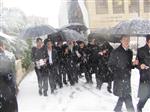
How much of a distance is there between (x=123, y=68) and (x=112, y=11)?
3269cm

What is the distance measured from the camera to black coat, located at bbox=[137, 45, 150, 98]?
10.1m

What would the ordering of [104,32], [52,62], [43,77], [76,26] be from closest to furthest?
[43,77], [52,62], [104,32], [76,26]

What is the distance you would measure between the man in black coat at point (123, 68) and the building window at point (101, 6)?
3213 centimetres

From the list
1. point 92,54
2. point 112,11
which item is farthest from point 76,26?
point 112,11

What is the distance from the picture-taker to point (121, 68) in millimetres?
10203

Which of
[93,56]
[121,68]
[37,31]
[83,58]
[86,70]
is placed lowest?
[86,70]

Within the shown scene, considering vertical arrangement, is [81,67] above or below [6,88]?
below

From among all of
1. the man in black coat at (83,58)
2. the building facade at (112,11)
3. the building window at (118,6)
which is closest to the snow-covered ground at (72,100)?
the man in black coat at (83,58)

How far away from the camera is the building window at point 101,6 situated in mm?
42094

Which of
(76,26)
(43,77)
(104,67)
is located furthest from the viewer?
(76,26)

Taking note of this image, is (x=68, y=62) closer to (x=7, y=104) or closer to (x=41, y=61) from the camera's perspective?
(x=41, y=61)

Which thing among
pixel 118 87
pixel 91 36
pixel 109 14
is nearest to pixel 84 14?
pixel 109 14

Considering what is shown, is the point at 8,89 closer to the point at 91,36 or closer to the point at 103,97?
the point at 103,97

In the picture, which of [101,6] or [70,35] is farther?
[101,6]
